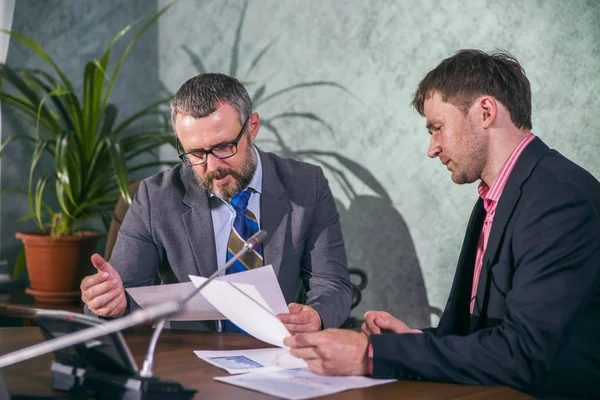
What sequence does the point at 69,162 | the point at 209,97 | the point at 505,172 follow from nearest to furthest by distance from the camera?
the point at 505,172, the point at 209,97, the point at 69,162

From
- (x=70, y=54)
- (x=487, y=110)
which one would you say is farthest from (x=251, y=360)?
(x=70, y=54)

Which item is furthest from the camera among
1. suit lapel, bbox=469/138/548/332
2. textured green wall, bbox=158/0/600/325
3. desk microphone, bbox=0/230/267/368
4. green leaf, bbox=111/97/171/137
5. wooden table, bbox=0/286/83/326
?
green leaf, bbox=111/97/171/137

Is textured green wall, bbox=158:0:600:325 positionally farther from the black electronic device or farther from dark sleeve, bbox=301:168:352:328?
the black electronic device

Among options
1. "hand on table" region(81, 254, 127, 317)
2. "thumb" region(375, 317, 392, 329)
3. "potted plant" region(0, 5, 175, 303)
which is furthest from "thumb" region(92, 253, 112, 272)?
"potted plant" region(0, 5, 175, 303)

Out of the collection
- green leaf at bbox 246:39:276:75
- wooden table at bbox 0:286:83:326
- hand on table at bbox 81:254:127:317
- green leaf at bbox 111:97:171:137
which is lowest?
wooden table at bbox 0:286:83:326

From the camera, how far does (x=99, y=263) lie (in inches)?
72.0

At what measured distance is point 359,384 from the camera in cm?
139

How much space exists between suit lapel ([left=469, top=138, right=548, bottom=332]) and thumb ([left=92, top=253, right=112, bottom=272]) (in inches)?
36.9

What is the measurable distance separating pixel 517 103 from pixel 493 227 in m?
0.35

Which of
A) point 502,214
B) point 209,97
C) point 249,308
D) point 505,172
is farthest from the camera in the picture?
point 209,97

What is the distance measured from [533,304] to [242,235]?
1014mm

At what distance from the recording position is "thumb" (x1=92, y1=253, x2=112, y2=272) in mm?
1810

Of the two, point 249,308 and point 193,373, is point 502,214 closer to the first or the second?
point 249,308

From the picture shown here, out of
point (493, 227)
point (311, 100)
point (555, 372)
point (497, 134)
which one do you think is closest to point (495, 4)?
point (311, 100)
